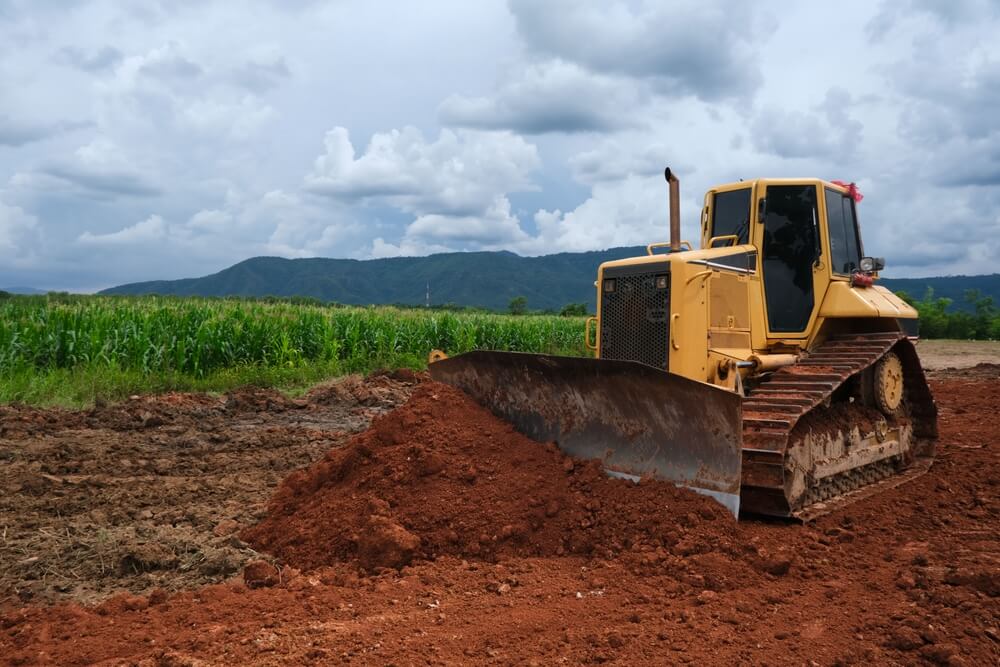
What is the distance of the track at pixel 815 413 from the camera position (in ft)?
17.0

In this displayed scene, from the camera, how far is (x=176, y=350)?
43.4 ft

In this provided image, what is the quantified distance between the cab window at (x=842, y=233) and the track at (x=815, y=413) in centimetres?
73

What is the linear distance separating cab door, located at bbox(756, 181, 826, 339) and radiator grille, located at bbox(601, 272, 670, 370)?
1.58m

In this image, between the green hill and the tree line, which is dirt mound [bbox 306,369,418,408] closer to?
the tree line

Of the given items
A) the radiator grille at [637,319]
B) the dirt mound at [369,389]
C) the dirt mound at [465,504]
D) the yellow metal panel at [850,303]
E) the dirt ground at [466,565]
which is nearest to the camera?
the dirt ground at [466,565]

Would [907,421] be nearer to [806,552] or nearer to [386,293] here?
[806,552]

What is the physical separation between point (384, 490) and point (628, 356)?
2.30 m

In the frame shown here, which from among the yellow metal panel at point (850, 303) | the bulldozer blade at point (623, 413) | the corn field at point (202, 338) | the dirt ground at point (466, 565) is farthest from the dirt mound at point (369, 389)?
the yellow metal panel at point (850, 303)

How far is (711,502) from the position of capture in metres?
4.98

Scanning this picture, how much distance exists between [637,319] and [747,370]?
117 cm

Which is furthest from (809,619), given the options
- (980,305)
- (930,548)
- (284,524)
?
(980,305)

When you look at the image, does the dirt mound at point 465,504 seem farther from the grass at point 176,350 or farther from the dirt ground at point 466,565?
the grass at point 176,350

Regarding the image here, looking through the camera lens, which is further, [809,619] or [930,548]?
[930,548]

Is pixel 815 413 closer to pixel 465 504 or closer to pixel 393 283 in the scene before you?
pixel 465 504
